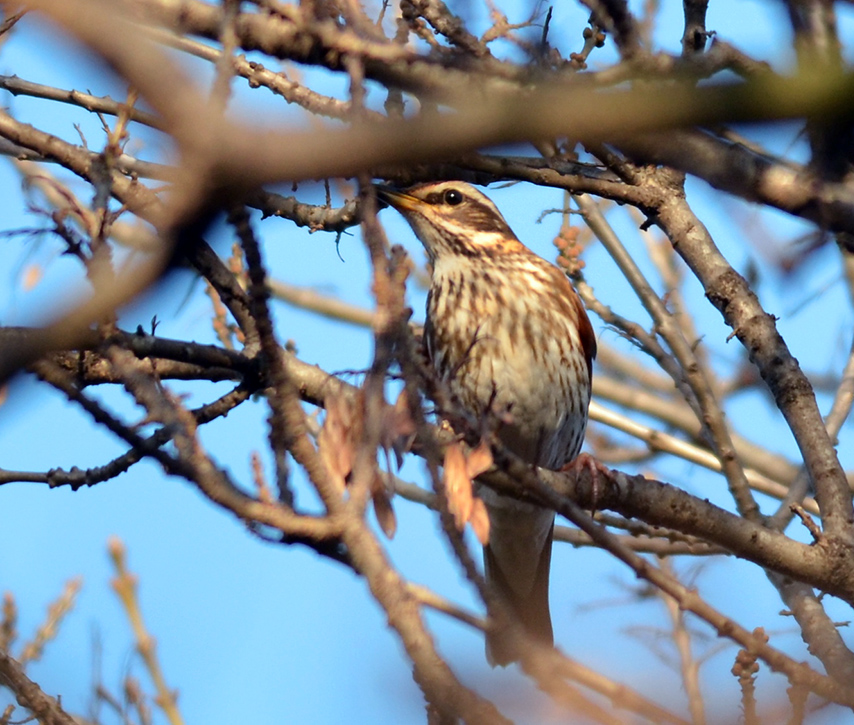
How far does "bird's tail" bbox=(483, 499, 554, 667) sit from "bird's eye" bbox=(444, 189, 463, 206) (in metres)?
2.04

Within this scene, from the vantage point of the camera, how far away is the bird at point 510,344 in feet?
23.2

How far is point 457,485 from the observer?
323 cm

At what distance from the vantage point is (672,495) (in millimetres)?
4578

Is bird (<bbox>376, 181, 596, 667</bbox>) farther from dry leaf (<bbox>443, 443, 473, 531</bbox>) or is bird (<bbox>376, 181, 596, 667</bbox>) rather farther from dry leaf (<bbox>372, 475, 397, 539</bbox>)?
dry leaf (<bbox>372, 475, 397, 539</bbox>)

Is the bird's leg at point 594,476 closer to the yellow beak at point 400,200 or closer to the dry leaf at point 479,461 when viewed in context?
the dry leaf at point 479,461

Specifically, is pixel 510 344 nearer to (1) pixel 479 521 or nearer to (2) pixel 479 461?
(2) pixel 479 461

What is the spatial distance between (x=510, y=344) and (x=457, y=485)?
392cm

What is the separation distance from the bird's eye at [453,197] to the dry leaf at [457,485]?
4700 millimetres

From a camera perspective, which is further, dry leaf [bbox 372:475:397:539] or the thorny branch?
dry leaf [bbox 372:475:397:539]

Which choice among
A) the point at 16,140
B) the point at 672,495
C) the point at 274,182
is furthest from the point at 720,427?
the point at 274,182

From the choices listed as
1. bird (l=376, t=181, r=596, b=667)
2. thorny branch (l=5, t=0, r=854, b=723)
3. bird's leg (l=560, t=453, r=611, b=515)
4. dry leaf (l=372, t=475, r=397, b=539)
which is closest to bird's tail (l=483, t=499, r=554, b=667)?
bird (l=376, t=181, r=596, b=667)

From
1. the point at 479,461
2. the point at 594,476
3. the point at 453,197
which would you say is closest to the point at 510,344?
the point at 453,197

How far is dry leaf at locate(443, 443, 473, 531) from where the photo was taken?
10.4 ft

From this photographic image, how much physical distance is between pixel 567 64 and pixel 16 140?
228cm
